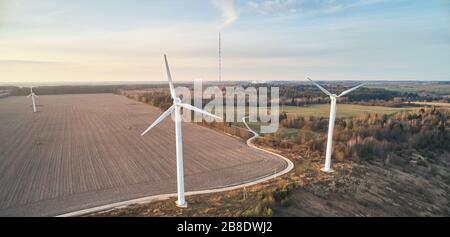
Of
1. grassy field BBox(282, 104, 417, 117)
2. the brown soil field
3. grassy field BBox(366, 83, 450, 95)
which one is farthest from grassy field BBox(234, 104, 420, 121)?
grassy field BBox(366, 83, 450, 95)

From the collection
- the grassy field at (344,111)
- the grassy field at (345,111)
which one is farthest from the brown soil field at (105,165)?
the grassy field at (344,111)

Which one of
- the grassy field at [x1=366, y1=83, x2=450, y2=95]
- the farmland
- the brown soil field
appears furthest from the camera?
the grassy field at [x1=366, y1=83, x2=450, y2=95]

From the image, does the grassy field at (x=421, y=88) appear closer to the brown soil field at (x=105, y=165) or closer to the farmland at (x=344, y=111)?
the farmland at (x=344, y=111)

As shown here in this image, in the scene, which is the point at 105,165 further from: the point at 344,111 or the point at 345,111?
the point at 345,111

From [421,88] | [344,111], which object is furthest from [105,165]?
[421,88]

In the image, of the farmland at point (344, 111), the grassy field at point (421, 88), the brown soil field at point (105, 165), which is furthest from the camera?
the grassy field at point (421, 88)

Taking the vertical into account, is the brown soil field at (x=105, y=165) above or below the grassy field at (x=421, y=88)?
below

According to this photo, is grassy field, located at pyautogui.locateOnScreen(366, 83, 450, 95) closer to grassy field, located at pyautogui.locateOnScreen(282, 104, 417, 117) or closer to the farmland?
the farmland
